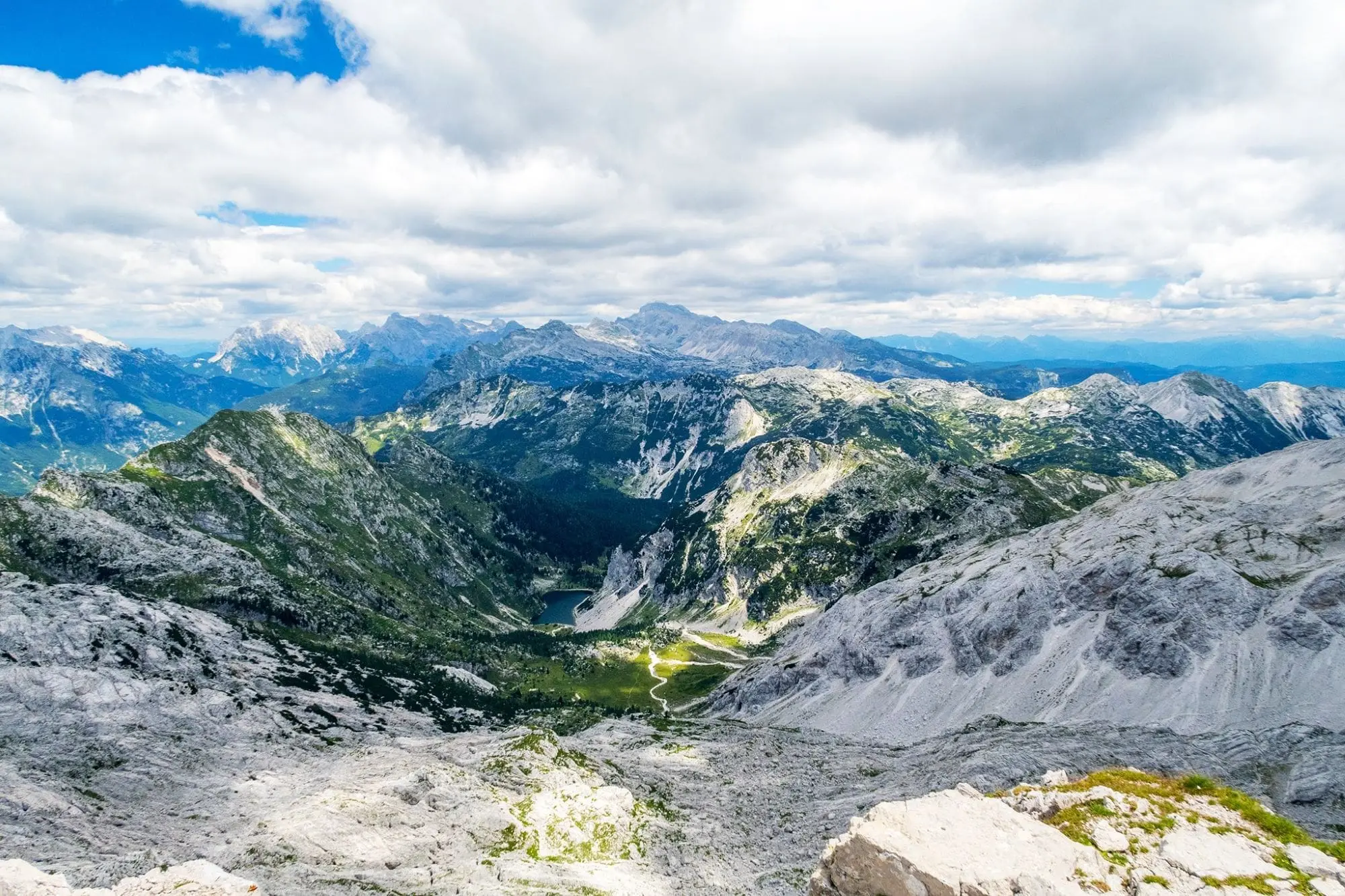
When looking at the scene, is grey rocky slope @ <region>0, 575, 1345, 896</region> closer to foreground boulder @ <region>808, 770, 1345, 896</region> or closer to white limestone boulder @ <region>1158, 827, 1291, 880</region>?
foreground boulder @ <region>808, 770, 1345, 896</region>

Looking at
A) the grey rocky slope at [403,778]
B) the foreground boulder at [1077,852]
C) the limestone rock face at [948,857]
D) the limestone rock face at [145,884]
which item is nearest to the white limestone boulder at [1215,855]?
the foreground boulder at [1077,852]

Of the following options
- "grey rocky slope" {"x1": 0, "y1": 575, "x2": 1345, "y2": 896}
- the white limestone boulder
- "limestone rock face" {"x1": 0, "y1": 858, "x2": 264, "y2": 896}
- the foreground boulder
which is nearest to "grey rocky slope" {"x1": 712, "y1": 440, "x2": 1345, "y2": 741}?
"grey rocky slope" {"x1": 0, "y1": 575, "x2": 1345, "y2": 896}

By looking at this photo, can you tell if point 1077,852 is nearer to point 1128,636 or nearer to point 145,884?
point 145,884

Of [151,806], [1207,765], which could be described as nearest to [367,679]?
[151,806]

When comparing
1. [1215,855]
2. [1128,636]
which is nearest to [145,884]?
[1215,855]

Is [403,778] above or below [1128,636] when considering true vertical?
below

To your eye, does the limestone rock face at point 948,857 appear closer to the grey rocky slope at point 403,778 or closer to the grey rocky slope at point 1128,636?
the grey rocky slope at point 403,778
